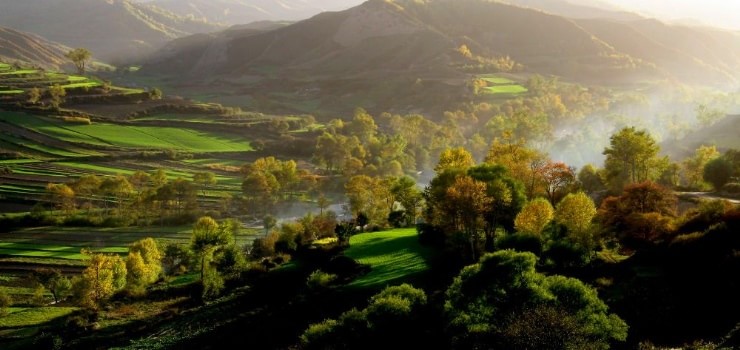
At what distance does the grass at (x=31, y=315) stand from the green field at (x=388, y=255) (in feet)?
124

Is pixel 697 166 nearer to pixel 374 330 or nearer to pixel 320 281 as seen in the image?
pixel 320 281

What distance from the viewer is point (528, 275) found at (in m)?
40.7

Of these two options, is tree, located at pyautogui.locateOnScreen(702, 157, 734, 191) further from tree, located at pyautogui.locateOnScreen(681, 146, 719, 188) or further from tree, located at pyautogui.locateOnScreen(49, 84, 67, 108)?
tree, located at pyautogui.locateOnScreen(49, 84, 67, 108)

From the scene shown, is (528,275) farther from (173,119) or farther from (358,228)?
(173,119)

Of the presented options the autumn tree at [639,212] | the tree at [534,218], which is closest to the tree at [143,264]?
the tree at [534,218]

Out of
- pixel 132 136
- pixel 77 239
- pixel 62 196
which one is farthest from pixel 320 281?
pixel 132 136

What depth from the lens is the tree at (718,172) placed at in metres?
78.4

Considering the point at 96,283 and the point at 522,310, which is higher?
the point at 522,310

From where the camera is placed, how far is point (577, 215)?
5466 cm

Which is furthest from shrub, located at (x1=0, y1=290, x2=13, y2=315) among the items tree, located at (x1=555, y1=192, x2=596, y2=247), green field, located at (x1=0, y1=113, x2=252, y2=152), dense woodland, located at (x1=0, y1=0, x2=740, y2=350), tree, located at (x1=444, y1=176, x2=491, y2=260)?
green field, located at (x1=0, y1=113, x2=252, y2=152)

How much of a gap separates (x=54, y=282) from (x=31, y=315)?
7431 mm

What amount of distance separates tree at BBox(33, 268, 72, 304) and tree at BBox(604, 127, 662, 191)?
78534 millimetres

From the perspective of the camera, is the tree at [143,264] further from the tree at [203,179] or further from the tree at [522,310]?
the tree at [522,310]

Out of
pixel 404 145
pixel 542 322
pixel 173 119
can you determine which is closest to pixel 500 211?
pixel 542 322
